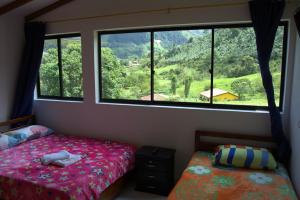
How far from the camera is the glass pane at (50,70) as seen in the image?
13.5 ft

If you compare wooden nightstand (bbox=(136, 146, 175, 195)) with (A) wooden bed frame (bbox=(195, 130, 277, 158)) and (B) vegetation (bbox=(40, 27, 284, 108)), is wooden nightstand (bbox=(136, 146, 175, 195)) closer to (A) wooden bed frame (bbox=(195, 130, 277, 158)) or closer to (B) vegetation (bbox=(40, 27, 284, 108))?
(A) wooden bed frame (bbox=(195, 130, 277, 158))

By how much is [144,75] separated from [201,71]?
84 centimetres

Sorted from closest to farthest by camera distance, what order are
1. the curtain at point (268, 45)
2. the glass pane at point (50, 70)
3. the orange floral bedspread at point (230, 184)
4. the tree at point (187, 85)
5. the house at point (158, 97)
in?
the orange floral bedspread at point (230, 184), the curtain at point (268, 45), the tree at point (187, 85), the house at point (158, 97), the glass pane at point (50, 70)

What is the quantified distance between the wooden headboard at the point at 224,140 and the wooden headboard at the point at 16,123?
2.90 meters

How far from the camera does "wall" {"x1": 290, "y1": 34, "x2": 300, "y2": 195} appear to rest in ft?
7.76

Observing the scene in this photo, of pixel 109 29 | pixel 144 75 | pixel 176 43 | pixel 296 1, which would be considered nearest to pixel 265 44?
pixel 296 1

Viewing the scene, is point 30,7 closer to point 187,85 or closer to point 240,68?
point 187,85

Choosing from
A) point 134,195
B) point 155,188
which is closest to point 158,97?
point 155,188

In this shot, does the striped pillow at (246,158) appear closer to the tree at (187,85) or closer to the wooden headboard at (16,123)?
the tree at (187,85)

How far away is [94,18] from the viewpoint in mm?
3605

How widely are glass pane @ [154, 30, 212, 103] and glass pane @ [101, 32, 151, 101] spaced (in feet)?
0.58

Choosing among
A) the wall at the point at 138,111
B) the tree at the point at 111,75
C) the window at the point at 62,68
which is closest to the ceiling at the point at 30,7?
the wall at the point at 138,111

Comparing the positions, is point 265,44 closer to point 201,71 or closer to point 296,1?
point 296,1

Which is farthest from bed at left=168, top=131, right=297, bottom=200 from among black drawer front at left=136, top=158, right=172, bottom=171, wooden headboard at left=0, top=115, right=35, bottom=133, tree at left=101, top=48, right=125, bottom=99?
wooden headboard at left=0, top=115, right=35, bottom=133
